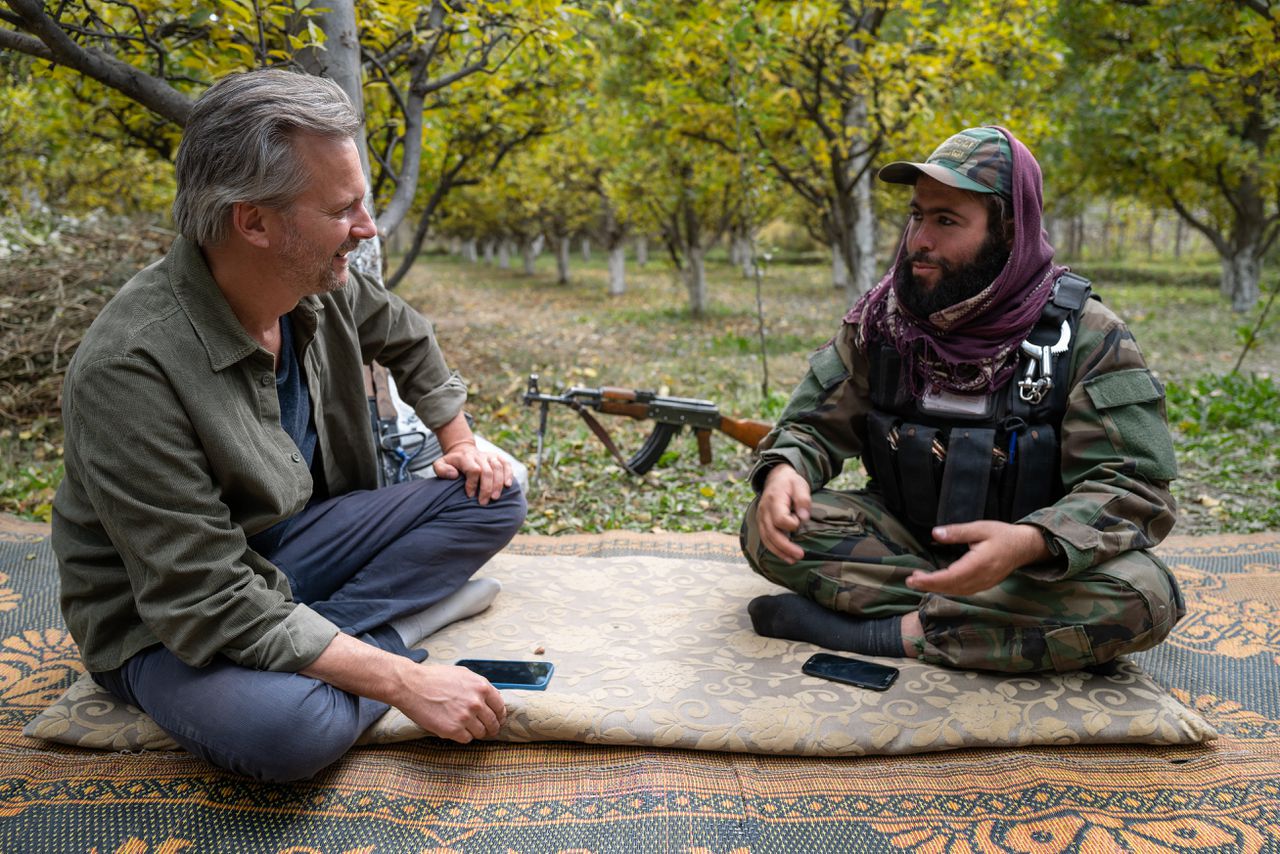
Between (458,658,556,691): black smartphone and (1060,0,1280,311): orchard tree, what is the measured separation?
1095 centimetres

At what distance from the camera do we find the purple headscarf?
8.04 feet

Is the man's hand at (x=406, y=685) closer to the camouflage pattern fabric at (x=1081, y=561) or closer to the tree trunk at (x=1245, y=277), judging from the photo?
the camouflage pattern fabric at (x=1081, y=561)

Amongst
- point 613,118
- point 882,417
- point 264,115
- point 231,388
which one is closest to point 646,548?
point 882,417

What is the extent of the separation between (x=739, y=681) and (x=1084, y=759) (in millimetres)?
858

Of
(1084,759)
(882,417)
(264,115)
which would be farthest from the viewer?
(882,417)

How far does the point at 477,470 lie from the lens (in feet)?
8.88

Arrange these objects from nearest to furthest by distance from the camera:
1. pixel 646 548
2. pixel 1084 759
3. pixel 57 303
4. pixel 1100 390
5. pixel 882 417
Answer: pixel 1084 759 → pixel 1100 390 → pixel 882 417 → pixel 646 548 → pixel 57 303

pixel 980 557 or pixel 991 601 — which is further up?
pixel 980 557

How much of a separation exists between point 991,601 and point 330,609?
5.89ft

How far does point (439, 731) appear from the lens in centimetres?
199

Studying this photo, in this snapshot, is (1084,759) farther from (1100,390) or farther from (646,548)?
(646,548)

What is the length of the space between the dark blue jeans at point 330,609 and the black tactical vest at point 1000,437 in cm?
124

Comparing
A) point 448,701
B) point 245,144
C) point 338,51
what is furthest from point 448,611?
point 338,51

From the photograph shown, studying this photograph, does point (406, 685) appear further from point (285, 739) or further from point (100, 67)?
point (100, 67)
